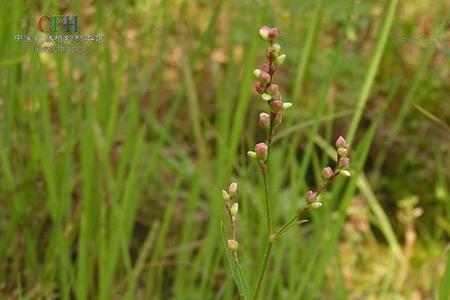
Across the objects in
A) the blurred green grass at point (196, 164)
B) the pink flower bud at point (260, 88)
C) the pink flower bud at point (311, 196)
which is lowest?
the blurred green grass at point (196, 164)

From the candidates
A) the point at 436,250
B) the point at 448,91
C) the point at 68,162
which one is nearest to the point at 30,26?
the point at 68,162

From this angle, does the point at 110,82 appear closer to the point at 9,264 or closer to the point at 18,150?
the point at 18,150

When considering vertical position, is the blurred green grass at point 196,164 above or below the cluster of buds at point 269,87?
below

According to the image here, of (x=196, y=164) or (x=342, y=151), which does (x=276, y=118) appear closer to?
(x=342, y=151)

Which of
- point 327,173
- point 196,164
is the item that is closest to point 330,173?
point 327,173

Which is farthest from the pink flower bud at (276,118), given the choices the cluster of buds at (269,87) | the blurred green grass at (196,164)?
the blurred green grass at (196,164)

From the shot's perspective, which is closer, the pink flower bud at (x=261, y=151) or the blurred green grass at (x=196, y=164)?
the pink flower bud at (x=261, y=151)

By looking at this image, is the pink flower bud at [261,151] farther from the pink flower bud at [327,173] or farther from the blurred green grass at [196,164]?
the blurred green grass at [196,164]
